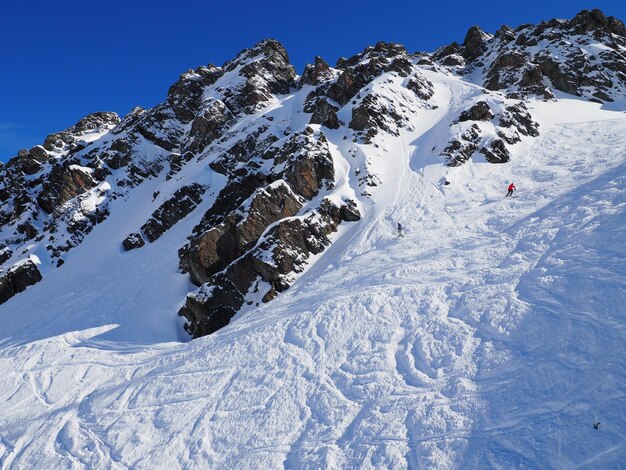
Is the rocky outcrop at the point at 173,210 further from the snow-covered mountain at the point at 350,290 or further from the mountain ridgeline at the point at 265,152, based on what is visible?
the snow-covered mountain at the point at 350,290

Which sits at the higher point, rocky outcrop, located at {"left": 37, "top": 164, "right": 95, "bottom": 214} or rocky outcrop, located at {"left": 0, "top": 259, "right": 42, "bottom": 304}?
rocky outcrop, located at {"left": 37, "top": 164, "right": 95, "bottom": 214}

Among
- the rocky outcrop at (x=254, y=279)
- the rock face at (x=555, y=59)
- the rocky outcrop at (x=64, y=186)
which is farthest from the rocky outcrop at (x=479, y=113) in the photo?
the rocky outcrop at (x=64, y=186)

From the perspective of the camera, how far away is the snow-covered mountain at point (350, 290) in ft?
33.4

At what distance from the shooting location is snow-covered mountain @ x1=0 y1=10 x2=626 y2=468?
1020 centimetres

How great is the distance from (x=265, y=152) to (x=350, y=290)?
27.3 meters

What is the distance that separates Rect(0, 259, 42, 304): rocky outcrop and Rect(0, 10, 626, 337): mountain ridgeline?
0.15m

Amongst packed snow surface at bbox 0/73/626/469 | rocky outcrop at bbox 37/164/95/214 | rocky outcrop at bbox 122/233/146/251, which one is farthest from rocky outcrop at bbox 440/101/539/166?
rocky outcrop at bbox 37/164/95/214

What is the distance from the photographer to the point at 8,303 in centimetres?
3816

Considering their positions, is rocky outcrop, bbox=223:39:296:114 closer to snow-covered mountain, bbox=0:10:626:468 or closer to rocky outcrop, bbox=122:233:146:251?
snow-covered mountain, bbox=0:10:626:468

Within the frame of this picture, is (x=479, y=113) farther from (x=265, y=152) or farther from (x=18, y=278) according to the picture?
(x=18, y=278)

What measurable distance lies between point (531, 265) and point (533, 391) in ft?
24.0

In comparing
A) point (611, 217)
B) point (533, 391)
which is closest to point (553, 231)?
point (611, 217)

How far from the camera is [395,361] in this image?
12.6m

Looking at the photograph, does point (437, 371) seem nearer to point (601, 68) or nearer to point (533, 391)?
point (533, 391)
